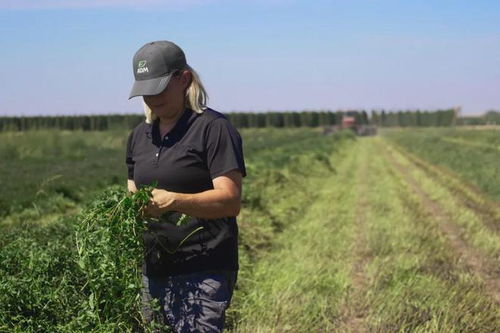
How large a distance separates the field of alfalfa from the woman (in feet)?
0.47

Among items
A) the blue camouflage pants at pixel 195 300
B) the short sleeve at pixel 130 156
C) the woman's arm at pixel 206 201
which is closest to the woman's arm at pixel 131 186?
the short sleeve at pixel 130 156

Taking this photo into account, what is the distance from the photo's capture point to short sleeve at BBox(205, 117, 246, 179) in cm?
274

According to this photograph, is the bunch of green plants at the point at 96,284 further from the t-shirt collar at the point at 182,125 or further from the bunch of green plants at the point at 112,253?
the t-shirt collar at the point at 182,125

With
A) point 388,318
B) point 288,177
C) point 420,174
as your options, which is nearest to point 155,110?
point 388,318

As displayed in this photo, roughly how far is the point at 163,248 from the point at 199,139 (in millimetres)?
513

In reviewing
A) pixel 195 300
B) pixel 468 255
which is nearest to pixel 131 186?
pixel 195 300

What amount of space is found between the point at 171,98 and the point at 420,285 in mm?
4202

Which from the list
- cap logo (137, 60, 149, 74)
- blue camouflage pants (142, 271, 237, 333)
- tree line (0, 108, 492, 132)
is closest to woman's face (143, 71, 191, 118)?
cap logo (137, 60, 149, 74)

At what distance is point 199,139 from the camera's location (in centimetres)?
280

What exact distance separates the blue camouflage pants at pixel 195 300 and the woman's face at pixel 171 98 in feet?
2.36

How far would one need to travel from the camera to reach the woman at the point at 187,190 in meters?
2.73

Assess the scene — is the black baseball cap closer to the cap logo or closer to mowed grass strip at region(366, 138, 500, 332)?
the cap logo

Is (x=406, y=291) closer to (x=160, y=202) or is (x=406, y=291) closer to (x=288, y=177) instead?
(x=160, y=202)

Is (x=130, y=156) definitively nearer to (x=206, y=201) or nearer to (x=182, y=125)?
(x=182, y=125)
